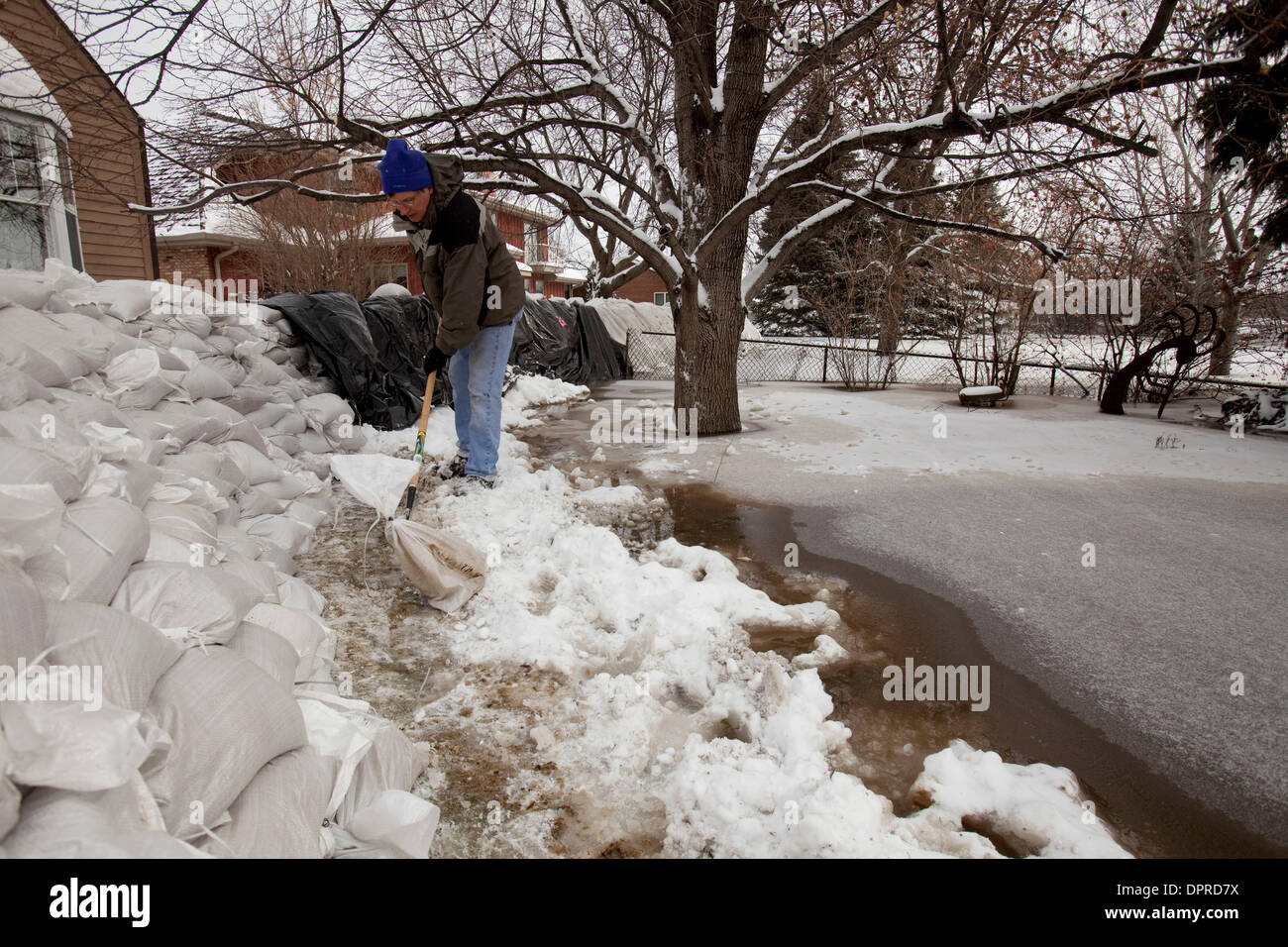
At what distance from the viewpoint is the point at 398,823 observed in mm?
1464

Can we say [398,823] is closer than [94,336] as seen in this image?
Yes

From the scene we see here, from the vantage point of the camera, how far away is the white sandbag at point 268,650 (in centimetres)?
186

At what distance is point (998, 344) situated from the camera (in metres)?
9.99

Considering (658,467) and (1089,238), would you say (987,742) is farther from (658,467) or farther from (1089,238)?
(1089,238)

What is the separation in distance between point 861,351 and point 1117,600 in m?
9.63

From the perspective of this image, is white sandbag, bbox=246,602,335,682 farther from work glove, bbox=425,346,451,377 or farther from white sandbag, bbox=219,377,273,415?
white sandbag, bbox=219,377,273,415

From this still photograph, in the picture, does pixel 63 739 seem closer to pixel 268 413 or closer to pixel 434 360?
pixel 434 360

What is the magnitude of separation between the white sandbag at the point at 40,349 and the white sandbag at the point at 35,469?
0.80 m

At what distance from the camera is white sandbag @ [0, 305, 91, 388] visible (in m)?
2.55

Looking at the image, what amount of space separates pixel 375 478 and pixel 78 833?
7.49 feet

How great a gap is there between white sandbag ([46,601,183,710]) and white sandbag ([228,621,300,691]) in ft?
1.22

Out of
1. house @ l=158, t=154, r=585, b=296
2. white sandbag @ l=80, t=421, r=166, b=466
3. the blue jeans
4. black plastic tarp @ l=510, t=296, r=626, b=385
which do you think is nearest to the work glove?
the blue jeans

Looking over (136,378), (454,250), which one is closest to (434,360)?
(454,250)
